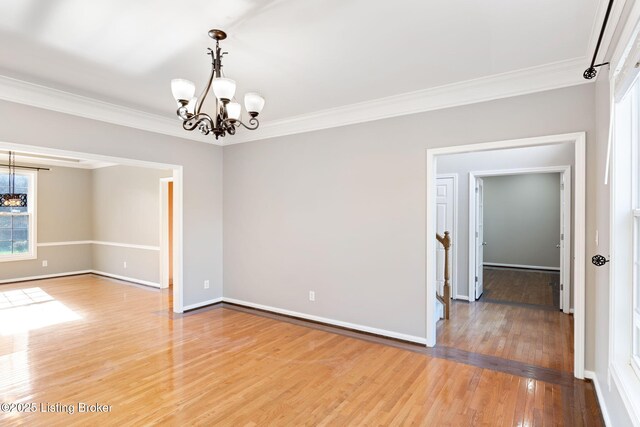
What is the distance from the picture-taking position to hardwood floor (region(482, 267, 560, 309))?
18.7ft

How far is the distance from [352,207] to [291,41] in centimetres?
207

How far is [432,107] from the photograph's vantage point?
356 cm

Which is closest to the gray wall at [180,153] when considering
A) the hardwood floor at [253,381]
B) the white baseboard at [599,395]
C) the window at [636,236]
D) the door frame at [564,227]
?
the hardwood floor at [253,381]

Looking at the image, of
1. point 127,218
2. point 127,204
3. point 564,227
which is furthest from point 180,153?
point 564,227

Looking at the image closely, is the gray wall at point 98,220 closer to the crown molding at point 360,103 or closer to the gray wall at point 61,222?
the gray wall at point 61,222

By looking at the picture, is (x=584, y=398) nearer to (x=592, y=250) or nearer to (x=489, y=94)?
(x=592, y=250)

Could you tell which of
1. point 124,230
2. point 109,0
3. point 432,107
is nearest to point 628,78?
point 432,107

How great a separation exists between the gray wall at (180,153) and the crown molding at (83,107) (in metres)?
0.06

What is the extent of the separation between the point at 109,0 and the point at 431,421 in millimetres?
3395

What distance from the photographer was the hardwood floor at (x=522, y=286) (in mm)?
5707

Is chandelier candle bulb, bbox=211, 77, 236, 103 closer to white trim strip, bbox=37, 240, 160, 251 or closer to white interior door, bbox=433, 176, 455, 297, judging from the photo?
white interior door, bbox=433, 176, 455, 297

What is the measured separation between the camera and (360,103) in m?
3.92

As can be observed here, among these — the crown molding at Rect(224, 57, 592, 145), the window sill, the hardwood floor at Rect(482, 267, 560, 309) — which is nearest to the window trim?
the window sill

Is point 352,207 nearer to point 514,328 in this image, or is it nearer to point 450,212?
point 450,212
